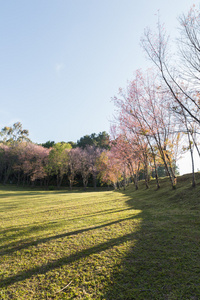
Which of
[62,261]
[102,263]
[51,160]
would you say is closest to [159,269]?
[102,263]

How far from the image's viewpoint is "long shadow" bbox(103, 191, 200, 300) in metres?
1.98

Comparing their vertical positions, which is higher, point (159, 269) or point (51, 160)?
point (51, 160)

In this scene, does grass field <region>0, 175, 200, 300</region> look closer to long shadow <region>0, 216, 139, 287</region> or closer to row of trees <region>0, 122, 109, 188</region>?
long shadow <region>0, 216, 139, 287</region>

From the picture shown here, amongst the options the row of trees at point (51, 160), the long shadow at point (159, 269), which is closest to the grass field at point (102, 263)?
the long shadow at point (159, 269)

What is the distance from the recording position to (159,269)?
2439 millimetres

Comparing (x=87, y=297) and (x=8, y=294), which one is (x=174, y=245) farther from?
(x=8, y=294)

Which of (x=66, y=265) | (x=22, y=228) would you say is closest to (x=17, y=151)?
(x=22, y=228)

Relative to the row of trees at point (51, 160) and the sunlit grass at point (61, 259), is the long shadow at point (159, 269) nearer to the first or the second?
the sunlit grass at point (61, 259)

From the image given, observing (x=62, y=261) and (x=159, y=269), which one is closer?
(x=159, y=269)

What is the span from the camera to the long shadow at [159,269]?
1.98 meters

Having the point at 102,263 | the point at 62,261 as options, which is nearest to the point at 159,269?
the point at 102,263

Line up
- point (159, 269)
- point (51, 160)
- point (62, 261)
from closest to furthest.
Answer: point (159, 269), point (62, 261), point (51, 160)

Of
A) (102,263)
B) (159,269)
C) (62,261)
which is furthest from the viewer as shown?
(62,261)

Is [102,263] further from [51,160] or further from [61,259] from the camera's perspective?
[51,160]
